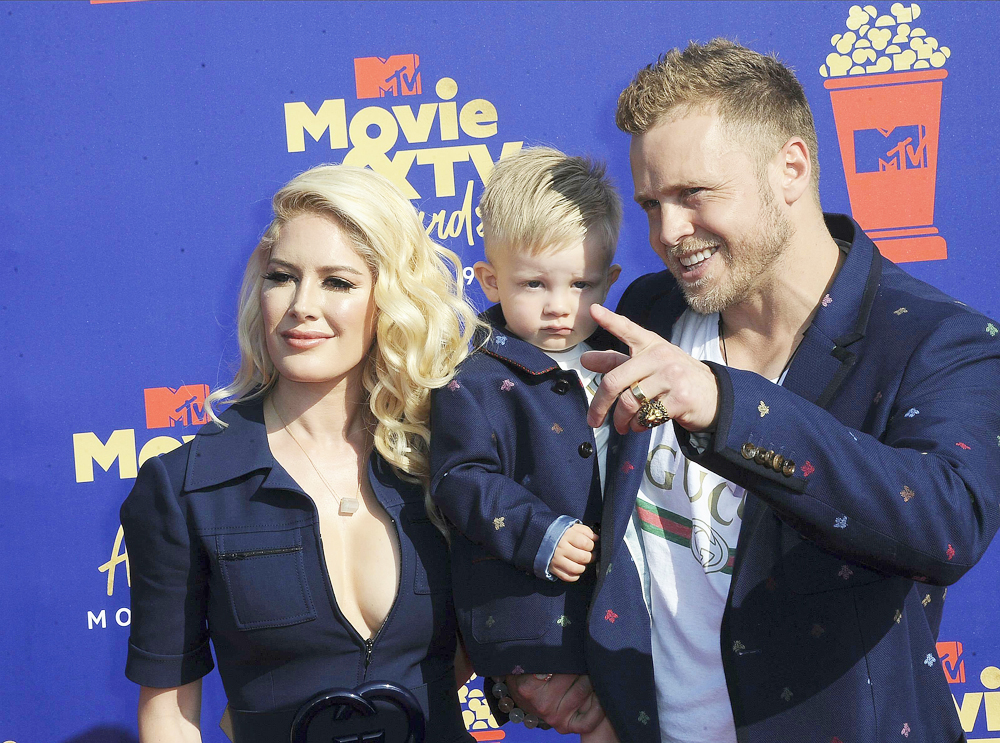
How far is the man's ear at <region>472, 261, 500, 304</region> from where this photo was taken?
5.99 ft

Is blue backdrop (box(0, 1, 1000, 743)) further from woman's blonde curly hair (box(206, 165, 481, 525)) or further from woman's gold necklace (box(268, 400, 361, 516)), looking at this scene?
woman's gold necklace (box(268, 400, 361, 516))

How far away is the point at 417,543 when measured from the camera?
1.71 m

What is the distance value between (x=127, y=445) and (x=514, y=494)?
160cm

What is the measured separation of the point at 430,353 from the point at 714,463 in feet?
2.70

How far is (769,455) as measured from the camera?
1039 mm

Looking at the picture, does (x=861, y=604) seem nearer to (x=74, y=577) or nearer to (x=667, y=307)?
(x=667, y=307)

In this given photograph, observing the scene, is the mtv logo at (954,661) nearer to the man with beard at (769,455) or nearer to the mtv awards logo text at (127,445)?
the man with beard at (769,455)

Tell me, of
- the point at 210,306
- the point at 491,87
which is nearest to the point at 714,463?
the point at 491,87

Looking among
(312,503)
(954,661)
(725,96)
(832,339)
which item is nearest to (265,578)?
(312,503)

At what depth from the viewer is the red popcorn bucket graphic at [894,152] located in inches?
100

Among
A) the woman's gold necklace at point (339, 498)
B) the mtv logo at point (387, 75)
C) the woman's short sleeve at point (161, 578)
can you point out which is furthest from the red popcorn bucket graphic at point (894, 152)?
the woman's short sleeve at point (161, 578)

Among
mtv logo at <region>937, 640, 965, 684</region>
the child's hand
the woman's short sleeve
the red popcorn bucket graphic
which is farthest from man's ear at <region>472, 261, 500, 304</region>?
mtv logo at <region>937, 640, 965, 684</region>

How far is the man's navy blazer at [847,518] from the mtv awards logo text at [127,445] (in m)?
1.62

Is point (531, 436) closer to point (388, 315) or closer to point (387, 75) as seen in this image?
point (388, 315)
